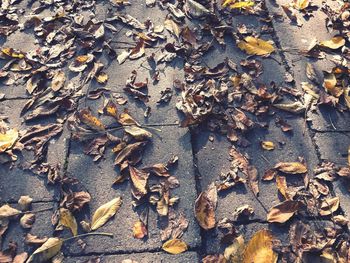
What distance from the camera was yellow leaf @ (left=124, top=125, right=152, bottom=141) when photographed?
2.40 metres

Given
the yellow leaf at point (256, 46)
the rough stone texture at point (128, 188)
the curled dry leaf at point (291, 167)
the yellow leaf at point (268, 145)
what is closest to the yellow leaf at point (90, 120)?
the rough stone texture at point (128, 188)

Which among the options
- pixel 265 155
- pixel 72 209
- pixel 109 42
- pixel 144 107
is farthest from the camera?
pixel 109 42

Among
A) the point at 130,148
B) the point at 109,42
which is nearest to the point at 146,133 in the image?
the point at 130,148

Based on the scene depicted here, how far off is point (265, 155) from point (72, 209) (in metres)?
1.15

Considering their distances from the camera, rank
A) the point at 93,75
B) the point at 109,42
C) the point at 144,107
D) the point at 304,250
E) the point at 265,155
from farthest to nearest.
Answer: the point at 109,42
the point at 93,75
the point at 144,107
the point at 265,155
the point at 304,250

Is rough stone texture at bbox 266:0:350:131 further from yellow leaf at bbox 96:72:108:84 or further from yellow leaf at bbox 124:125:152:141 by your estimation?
yellow leaf at bbox 96:72:108:84

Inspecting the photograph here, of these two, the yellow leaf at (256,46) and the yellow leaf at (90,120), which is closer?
the yellow leaf at (90,120)

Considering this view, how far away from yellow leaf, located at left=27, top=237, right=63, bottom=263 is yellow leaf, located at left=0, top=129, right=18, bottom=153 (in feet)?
2.34

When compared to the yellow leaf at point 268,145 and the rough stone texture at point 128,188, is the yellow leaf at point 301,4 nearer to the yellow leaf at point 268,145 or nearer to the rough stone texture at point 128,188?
the yellow leaf at point 268,145

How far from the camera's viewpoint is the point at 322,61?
9.39 ft

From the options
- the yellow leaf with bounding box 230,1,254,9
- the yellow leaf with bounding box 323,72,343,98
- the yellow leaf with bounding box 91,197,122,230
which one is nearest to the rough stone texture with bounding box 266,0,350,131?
the yellow leaf with bounding box 323,72,343,98

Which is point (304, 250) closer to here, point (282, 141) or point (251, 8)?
point (282, 141)

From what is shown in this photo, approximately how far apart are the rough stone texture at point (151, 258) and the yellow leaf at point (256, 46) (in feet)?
5.30

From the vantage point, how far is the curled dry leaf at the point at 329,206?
2090mm
